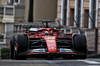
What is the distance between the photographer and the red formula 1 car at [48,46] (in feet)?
45.0

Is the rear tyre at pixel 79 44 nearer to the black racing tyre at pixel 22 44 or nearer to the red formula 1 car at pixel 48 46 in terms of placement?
the red formula 1 car at pixel 48 46

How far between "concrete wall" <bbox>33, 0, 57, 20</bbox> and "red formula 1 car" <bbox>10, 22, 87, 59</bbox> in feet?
62.7

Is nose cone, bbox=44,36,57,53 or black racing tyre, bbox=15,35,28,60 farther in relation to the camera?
black racing tyre, bbox=15,35,28,60

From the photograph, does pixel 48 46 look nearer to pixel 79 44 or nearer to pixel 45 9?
pixel 79 44

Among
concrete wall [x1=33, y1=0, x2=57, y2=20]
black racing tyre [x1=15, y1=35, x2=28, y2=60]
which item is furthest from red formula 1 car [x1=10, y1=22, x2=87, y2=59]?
concrete wall [x1=33, y1=0, x2=57, y2=20]

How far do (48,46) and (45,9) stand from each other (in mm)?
20064

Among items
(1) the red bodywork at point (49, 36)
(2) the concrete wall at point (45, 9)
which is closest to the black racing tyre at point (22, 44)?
(1) the red bodywork at point (49, 36)

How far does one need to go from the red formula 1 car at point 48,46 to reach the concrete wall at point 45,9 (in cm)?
1911

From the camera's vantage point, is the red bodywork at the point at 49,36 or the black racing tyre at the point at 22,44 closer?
the red bodywork at the point at 49,36

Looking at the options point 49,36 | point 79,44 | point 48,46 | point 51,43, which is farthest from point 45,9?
point 48,46

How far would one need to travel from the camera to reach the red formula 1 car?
1373 centimetres

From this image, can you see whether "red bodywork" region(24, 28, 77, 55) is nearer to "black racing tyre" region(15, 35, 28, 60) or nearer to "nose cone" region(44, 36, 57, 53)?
"nose cone" region(44, 36, 57, 53)

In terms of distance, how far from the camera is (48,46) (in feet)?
45.0

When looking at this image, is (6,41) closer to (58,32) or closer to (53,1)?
(58,32)
